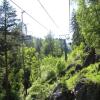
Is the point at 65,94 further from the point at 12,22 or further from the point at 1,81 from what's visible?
the point at 12,22

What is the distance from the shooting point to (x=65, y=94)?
3188 cm

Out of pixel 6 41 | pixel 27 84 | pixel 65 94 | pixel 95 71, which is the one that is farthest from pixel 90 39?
pixel 27 84

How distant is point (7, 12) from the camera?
41.6 meters

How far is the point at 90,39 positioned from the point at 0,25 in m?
14.2

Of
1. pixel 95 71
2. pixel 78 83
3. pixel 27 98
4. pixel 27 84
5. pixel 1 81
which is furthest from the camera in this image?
pixel 27 84

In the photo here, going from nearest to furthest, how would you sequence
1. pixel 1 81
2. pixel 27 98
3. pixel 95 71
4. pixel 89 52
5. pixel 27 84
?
1. pixel 95 71
2. pixel 89 52
3. pixel 1 81
4. pixel 27 98
5. pixel 27 84

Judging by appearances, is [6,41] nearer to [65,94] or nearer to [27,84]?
[65,94]

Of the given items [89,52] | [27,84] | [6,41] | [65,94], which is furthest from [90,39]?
[27,84]

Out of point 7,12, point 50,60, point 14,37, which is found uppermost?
point 7,12

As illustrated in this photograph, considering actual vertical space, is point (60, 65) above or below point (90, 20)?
below

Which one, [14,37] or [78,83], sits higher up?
[14,37]

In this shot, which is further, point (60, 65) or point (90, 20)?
point (60, 65)

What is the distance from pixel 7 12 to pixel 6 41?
13.8 feet

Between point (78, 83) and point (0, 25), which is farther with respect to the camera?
point (0, 25)
